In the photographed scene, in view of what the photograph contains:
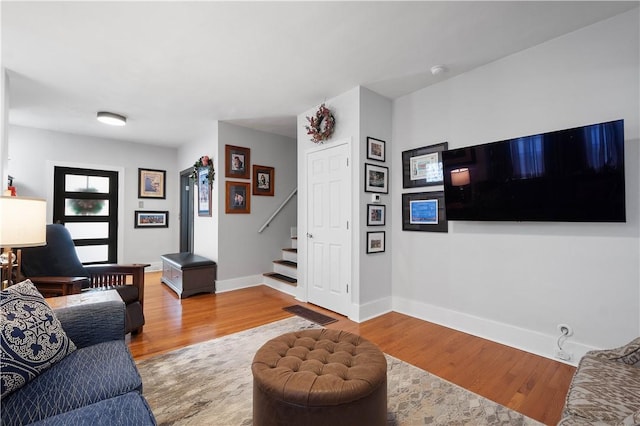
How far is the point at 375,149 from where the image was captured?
3.41 meters

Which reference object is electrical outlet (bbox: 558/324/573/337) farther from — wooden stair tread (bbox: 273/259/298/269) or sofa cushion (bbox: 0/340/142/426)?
wooden stair tread (bbox: 273/259/298/269)

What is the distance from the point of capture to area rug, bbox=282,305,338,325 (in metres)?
3.26

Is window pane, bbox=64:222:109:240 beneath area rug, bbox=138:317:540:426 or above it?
above

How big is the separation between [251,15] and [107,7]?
0.96m

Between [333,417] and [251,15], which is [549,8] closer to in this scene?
[251,15]

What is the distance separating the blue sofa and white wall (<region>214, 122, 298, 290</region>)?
114 inches

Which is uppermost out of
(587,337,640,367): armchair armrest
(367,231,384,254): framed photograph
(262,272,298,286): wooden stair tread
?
(367,231,384,254): framed photograph

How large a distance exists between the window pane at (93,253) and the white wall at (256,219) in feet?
6.30

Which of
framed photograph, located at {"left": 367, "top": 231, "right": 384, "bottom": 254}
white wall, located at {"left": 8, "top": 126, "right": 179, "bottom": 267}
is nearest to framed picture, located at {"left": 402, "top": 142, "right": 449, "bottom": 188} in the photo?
framed photograph, located at {"left": 367, "top": 231, "right": 384, "bottom": 254}

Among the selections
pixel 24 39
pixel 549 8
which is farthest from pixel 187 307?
pixel 549 8

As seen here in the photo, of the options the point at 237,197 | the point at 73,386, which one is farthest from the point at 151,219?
the point at 73,386

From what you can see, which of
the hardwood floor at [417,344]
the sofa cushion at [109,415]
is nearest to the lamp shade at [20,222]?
the sofa cushion at [109,415]

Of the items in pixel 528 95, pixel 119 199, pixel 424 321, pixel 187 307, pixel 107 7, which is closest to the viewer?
pixel 107 7

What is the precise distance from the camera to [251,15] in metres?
2.12
